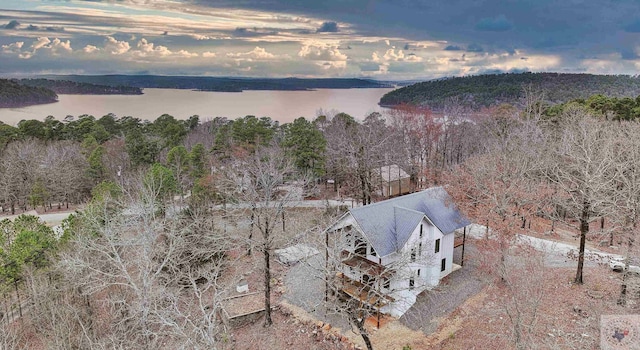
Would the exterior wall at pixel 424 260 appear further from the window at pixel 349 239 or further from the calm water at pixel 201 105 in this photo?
the calm water at pixel 201 105

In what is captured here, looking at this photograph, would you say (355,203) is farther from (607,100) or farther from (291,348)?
(607,100)

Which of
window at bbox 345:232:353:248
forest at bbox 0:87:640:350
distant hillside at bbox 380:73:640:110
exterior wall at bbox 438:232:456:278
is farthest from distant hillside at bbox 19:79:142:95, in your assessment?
exterior wall at bbox 438:232:456:278

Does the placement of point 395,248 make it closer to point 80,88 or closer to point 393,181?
point 393,181

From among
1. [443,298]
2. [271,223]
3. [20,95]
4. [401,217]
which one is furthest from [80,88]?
[443,298]

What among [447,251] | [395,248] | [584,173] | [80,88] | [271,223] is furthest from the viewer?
[80,88]

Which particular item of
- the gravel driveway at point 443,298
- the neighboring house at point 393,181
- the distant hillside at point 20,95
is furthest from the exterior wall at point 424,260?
the distant hillside at point 20,95

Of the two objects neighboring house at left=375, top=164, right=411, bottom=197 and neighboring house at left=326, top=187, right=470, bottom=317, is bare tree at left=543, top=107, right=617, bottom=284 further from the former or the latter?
neighboring house at left=375, top=164, right=411, bottom=197
